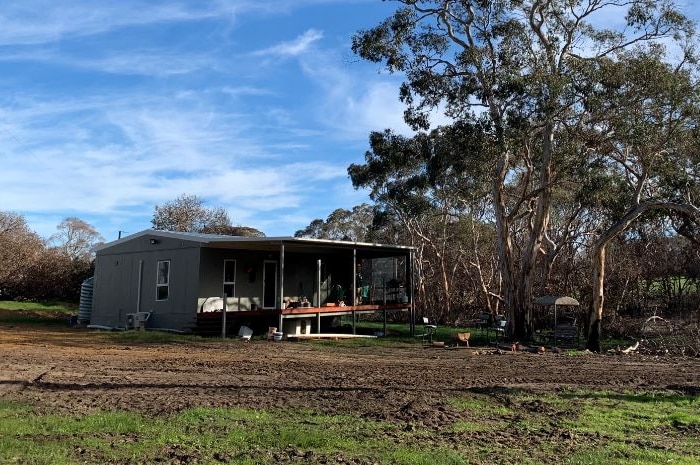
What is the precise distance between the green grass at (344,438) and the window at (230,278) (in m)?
13.6

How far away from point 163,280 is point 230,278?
2.23 m

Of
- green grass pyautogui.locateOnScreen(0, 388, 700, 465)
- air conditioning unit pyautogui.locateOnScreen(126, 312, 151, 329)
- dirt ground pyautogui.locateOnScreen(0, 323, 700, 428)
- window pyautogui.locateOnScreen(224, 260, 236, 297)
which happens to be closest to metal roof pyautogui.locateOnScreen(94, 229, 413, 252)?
window pyautogui.locateOnScreen(224, 260, 236, 297)

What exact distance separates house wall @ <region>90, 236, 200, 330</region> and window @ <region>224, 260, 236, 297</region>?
1.35 metres

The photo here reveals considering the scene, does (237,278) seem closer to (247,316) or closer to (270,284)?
(247,316)

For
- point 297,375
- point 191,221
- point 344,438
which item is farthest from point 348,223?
point 344,438

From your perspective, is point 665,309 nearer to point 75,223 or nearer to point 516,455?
point 516,455

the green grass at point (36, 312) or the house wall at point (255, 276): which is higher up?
the house wall at point (255, 276)

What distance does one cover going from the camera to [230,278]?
21.5 metres

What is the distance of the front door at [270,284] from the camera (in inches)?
908

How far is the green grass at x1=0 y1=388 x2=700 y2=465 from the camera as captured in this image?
218 inches

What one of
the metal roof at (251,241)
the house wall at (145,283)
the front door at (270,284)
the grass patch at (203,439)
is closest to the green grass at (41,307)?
the house wall at (145,283)

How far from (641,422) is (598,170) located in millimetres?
13958

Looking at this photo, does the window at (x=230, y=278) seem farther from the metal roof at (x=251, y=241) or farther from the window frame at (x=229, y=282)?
the metal roof at (x=251, y=241)

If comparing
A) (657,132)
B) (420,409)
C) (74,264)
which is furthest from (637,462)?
(74,264)
